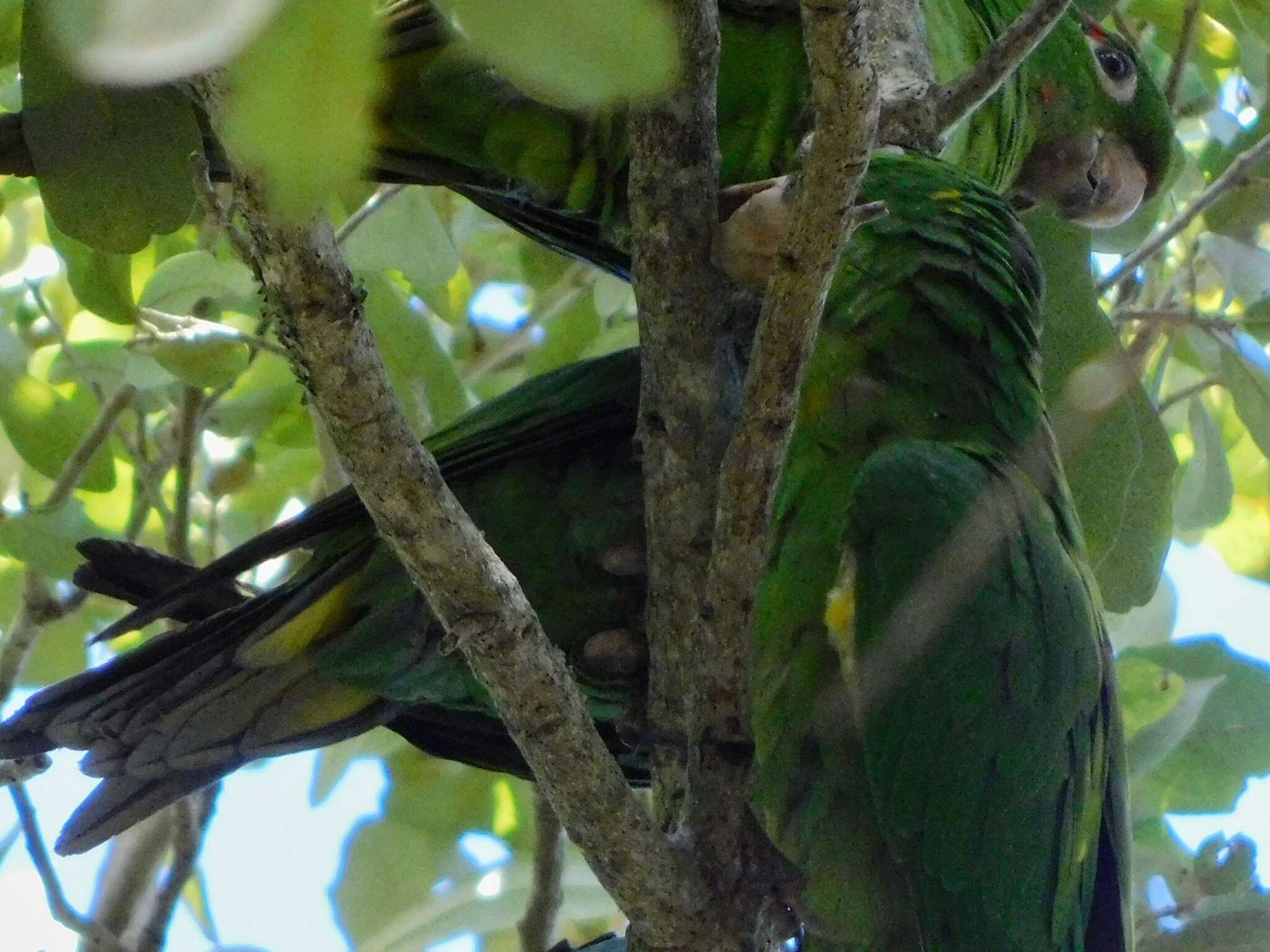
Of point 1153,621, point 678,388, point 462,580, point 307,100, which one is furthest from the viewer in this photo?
point 1153,621

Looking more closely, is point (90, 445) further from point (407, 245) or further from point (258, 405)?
point (407, 245)

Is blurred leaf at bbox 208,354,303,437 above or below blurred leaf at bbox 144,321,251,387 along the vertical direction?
above

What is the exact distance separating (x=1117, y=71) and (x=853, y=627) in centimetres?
133

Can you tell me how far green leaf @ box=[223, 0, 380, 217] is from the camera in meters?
0.31

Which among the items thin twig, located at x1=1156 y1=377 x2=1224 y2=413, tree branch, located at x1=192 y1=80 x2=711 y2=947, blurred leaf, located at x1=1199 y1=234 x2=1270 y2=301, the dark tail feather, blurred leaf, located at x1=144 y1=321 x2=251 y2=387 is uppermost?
blurred leaf, located at x1=144 y1=321 x2=251 y2=387

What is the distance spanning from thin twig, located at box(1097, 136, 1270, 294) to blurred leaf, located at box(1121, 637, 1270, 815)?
0.51 m

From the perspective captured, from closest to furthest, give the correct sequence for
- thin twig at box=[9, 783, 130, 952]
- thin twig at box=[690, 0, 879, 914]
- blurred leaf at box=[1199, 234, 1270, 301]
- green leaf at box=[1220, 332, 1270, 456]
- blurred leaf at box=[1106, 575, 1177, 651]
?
thin twig at box=[690, 0, 879, 914] < thin twig at box=[9, 783, 130, 952] < green leaf at box=[1220, 332, 1270, 456] < blurred leaf at box=[1199, 234, 1270, 301] < blurred leaf at box=[1106, 575, 1177, 651]

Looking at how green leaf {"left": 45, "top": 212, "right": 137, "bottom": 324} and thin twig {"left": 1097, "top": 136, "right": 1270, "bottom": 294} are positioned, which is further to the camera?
thin twig {"left": 1097, "top": 136, "right": 1270, "bottom": 294}

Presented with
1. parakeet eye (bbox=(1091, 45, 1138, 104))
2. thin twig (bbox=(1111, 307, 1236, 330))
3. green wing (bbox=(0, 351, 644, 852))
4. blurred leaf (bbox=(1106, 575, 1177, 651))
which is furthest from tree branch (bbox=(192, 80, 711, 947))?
parakeet eye (bbox=(1091, 45, 1138, 104))

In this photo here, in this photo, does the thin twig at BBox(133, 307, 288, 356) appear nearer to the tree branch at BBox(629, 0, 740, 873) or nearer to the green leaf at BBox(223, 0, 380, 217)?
the tree branch at BBox(629, 0, 740, 873)

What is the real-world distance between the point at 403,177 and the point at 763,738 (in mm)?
735

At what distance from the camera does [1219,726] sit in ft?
5.77

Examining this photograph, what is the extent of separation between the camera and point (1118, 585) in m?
1.55

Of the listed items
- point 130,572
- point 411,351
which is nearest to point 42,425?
point 130,572
